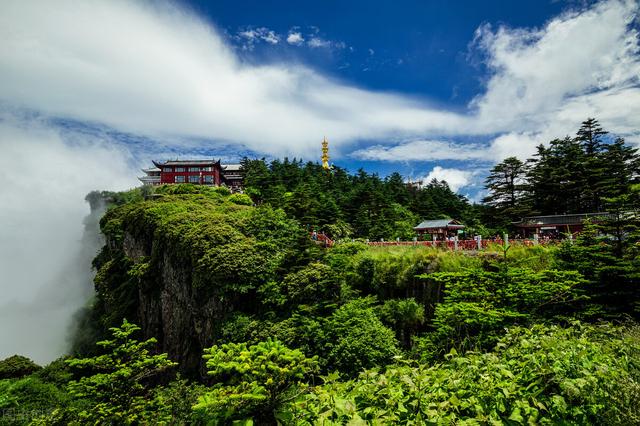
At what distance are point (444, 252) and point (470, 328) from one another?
6067 mm

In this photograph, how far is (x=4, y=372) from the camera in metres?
24.1

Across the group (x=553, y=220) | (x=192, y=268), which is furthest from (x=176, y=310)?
(x=553, y=220)

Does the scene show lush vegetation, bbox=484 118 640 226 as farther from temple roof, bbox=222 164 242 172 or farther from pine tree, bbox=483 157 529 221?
temple roof, bbox=222 164 242 172

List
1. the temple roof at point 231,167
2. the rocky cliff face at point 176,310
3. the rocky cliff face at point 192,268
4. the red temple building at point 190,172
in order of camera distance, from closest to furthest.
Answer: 1. the rocky cliff face at point 192,268
2. the rocky cliff face at point 176,310
3. the red temple building at point 190,172
4. the temple roof at point 231,167

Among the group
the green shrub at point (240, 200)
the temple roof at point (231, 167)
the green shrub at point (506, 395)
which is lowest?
the green shrub at point (506, 395)

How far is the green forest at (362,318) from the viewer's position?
2.98m

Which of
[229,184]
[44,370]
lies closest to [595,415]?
[44,370]

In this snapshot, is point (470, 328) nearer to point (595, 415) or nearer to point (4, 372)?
point (595, 415)

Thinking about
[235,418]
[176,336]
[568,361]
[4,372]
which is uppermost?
[568,361]

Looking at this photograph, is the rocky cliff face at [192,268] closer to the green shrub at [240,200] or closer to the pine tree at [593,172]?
the green shrub at [240,200]

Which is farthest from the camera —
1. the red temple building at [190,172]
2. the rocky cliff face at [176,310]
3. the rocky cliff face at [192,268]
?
the red temple building at [190,172]

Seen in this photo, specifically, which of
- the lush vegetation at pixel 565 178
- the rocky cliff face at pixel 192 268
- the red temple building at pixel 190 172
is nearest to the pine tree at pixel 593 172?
the lush vegetation at pixel 565 178

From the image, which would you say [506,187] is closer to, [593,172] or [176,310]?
[593,172]

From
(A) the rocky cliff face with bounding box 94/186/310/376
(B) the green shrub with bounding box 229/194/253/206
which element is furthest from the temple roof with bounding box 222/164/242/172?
(A) the rocky cliff face with bounding box 94/186/310/376
